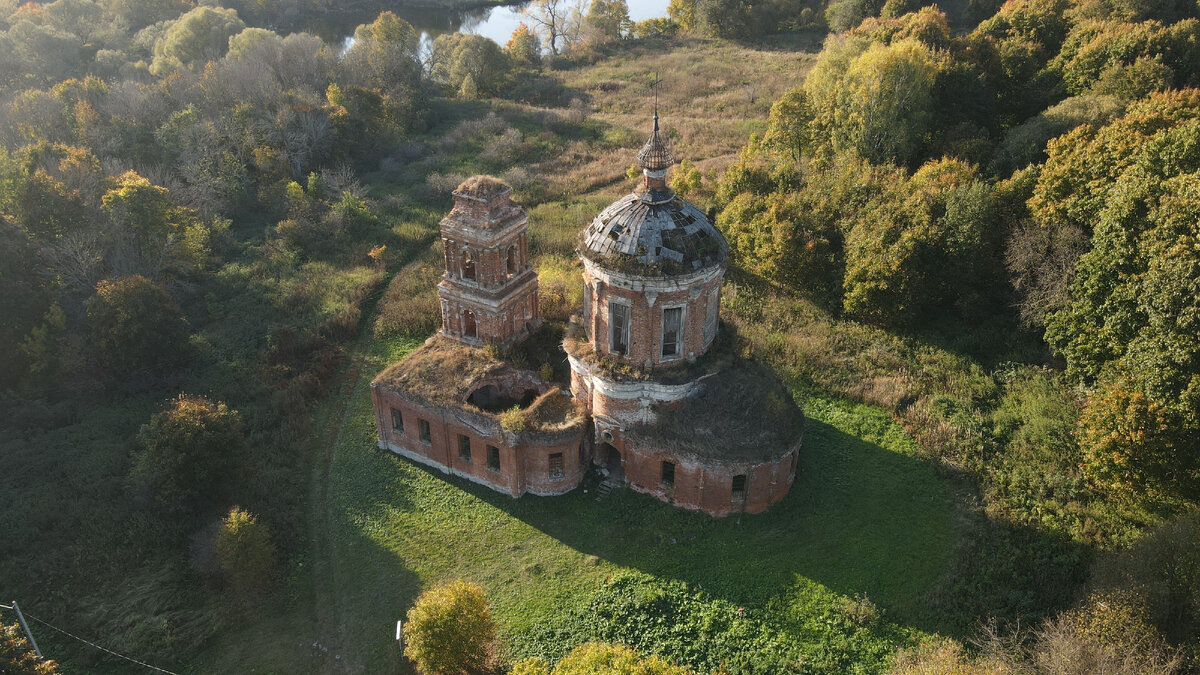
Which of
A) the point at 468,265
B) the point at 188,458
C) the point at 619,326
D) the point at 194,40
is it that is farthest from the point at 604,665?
the point at 194,40

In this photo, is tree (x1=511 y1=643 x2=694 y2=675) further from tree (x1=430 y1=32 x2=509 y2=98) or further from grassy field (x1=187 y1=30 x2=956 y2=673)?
tree (x1=430 y1=32 x2=509 y2=98)

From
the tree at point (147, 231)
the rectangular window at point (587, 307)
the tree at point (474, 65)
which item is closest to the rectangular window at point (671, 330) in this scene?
the rectangular window at point (587, 307)

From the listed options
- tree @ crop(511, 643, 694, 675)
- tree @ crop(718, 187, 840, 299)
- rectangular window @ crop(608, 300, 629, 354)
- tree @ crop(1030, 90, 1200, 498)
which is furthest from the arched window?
tree @ crop(1030, 90, 1200, 498)

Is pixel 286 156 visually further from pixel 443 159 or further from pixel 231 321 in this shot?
pixel 231 321

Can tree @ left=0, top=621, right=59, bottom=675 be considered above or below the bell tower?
below

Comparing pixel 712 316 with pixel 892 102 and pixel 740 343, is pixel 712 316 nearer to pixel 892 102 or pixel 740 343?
pixel 740 343

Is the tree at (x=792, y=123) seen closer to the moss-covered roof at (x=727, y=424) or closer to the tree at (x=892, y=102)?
the tree at (x=892, y=102)
